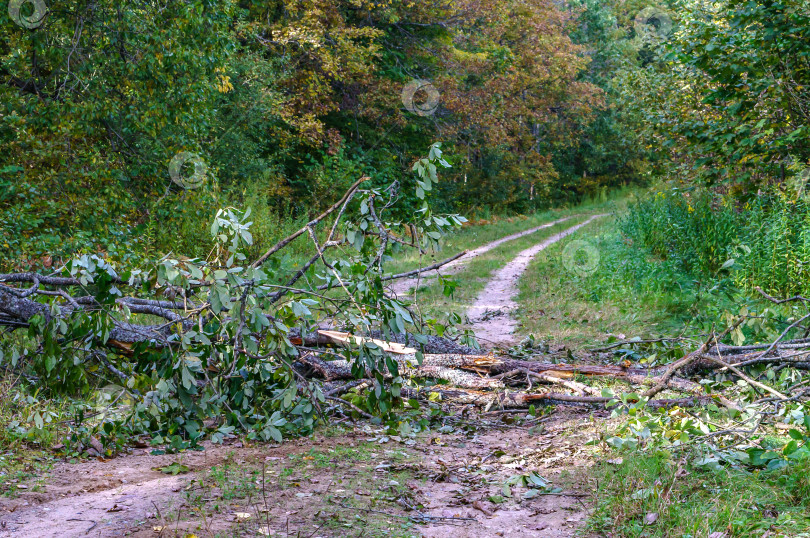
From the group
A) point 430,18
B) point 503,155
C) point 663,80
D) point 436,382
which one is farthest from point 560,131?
point 436,382

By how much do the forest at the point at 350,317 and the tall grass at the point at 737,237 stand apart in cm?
5

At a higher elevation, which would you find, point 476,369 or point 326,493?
point 326,493

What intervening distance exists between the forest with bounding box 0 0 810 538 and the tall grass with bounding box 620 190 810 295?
51 mm

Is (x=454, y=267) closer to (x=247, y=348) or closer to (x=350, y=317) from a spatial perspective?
(x=350, y=317)

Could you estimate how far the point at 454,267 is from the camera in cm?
1216

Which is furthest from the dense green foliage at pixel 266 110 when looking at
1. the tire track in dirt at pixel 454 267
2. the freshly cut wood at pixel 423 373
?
the freshly cut wood at pixel 423 373

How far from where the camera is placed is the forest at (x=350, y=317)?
3.38 meters

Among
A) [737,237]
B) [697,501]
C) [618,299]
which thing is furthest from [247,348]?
[737,237]

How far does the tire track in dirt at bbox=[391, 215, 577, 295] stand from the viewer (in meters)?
11.4

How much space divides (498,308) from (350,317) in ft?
18.6

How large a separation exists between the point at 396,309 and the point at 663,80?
Result: 32.4ft

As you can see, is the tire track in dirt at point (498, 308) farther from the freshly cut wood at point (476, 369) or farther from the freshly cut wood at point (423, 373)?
the freshly cut wood at point (423, 373)

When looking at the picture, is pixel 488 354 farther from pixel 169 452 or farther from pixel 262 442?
pixel 169 452

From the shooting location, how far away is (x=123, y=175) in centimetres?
877
